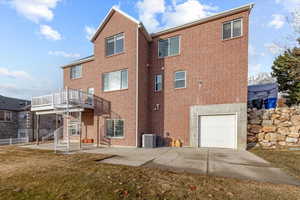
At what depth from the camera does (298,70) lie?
11289mm

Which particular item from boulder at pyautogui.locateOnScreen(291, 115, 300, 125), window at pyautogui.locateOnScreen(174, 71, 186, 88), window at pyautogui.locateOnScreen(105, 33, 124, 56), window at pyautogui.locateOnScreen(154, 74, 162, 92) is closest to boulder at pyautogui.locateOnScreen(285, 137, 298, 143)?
boulder at pyautogui.locateOnScreen(291, 115, 300, 125)

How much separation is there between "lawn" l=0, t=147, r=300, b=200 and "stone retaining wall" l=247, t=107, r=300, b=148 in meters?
8.28

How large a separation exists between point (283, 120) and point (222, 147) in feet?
15.6

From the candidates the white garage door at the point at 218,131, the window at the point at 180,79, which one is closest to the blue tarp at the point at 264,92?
the white garage door at the point at 218,131

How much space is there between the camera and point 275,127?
11.3 m

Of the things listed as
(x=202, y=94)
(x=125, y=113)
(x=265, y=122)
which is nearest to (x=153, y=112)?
(x=125, y=113)

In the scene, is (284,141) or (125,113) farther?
(125,113)

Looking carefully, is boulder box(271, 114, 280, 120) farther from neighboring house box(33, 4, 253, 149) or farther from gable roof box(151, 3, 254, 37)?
gable roof box(151, 3, 254, 37)

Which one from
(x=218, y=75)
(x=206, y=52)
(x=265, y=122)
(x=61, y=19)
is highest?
(x=61, y=19)

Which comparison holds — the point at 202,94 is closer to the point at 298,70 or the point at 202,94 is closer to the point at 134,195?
the point at 298,70

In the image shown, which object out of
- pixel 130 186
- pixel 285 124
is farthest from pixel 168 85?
pixel 130 186

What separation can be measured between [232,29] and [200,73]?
3871 millimetres

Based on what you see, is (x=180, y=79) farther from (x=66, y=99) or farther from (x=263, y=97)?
(x=66, y=99)

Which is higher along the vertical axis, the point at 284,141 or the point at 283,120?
the point at 283,120
